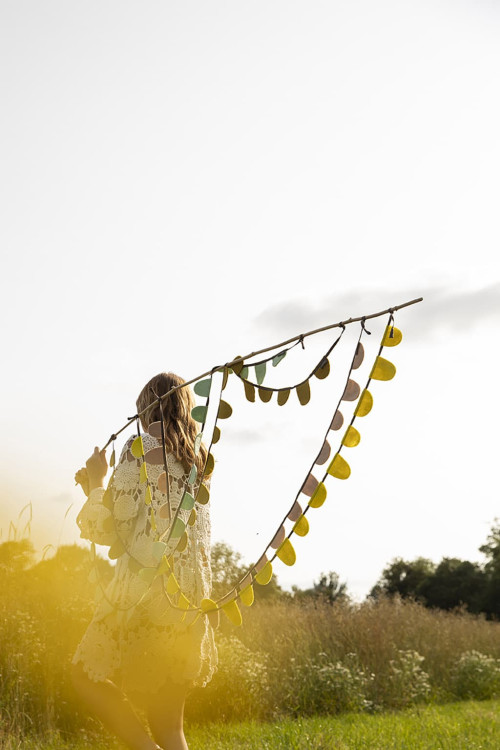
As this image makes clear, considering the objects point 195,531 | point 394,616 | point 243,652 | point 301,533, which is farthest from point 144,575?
point 394,616

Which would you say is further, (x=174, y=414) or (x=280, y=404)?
(x=174, y=414)

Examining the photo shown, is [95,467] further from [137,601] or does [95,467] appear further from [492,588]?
[492,588]

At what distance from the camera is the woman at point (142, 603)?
8.71 ft

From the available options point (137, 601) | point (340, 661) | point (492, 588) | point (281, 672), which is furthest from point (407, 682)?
point (492, 588)

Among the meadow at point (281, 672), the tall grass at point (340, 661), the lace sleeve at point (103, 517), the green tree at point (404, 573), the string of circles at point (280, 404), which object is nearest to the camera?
the string of circles at point (280, 404)

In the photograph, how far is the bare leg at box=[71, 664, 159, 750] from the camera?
265 centimetres

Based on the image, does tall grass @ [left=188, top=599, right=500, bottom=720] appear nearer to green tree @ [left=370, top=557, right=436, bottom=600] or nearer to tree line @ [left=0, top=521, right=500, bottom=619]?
tree line @ [left=0, top=521, right=500, bottom=619]

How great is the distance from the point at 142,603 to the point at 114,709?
1.28 ft

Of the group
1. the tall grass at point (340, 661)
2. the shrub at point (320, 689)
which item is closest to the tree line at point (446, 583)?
the tall grass at point (340, 661)

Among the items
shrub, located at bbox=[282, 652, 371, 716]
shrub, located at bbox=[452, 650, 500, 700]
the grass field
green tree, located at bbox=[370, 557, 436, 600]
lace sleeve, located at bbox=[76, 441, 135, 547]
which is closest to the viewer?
lace sleeve, located at bbox=[76, 441, 135, 547]

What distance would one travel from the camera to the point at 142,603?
108 inches

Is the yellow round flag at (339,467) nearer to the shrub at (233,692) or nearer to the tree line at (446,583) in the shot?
the shrub at (233,692)

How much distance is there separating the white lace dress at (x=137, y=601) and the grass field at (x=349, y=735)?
1.41m

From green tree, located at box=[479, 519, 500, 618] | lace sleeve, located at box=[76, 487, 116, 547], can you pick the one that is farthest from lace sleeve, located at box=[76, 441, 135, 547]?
green tree, located at box=[479, 519, 500, 618]
